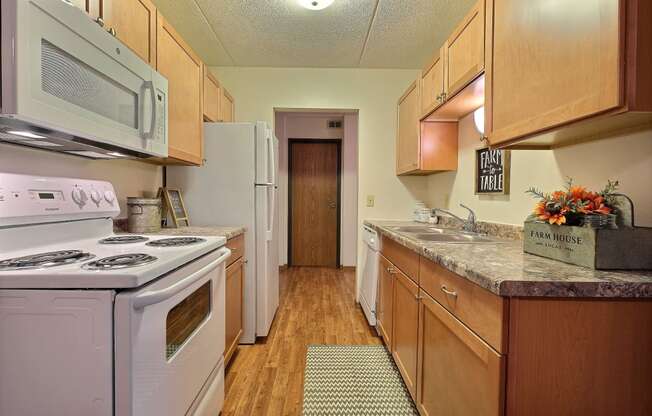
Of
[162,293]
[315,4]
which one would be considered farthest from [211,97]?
[162,293]

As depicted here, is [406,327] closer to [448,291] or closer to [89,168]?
[448,291]

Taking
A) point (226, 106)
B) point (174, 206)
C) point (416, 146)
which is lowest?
point (174, 206)

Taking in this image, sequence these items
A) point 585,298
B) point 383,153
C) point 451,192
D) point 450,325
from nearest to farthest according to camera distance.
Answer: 1. point 585,298
2. point 450,325
3. point 451,192
4. point 383,153

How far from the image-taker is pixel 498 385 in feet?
2.77

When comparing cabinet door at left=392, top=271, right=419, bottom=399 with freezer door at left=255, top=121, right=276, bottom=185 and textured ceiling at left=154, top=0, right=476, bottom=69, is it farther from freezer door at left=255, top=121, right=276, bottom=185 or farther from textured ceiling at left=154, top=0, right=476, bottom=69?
textured ceiling at left=154, top=0, right=476, bottom=69

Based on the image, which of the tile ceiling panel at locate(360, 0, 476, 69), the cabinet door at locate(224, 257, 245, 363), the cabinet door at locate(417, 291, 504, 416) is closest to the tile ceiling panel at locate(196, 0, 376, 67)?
the tile ceiling panel at locate(360, 0, 476, 69)

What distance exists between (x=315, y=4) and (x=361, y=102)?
1.22 meters

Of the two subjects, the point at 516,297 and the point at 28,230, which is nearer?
the point at 516,297

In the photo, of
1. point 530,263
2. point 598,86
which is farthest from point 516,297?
point 598,86

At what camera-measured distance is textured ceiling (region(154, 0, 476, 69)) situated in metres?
2.21

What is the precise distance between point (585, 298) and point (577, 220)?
31 cm

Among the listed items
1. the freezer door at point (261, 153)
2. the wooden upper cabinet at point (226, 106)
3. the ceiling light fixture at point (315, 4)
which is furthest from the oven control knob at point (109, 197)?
the ceiling light fixture at point (315, 4)

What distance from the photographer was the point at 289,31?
251 centimetres

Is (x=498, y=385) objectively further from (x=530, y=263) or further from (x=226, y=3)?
(x=226, y=3)
